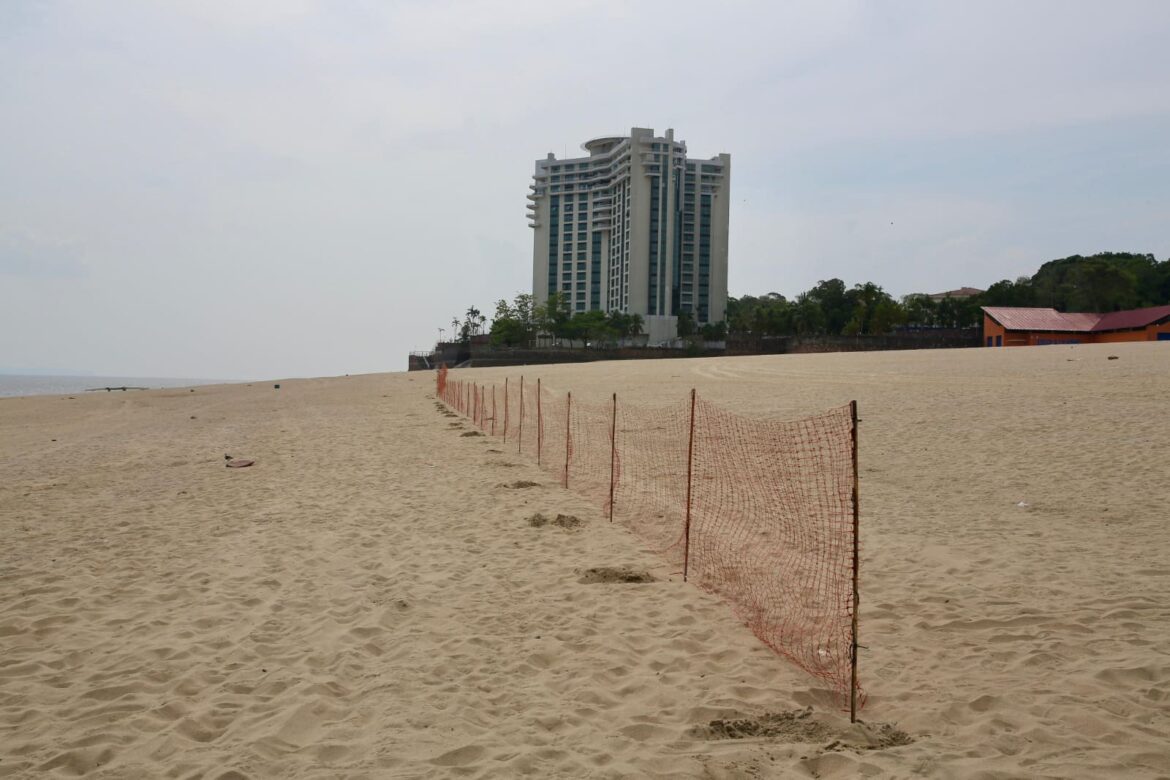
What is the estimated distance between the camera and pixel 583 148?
164375mm

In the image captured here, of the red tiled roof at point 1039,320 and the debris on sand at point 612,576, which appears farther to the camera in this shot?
the red tiled roof at point 1039,320

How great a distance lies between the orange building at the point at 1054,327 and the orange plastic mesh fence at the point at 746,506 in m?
50.1

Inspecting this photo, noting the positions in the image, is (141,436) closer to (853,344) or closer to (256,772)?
(256,772)

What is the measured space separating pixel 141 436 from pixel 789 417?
16.1 meters

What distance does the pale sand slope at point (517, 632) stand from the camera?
416 cm

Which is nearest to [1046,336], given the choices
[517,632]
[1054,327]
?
[1054,327]

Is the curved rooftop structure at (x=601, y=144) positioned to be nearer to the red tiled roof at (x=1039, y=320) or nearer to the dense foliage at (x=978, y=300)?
the dense foliage at (x=978, y=300)

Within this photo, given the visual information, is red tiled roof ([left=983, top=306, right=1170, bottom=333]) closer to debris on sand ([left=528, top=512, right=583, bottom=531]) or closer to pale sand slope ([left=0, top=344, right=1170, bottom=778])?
pale sand slope ([left=0, top=344, right=1170, bottom=778])

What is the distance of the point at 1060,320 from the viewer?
203 ft

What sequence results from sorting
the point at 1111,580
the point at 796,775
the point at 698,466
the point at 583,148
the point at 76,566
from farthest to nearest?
the point at 583,148, the point at 698,466, the point at 76,566, the point at 1111,580, the point at 796,775

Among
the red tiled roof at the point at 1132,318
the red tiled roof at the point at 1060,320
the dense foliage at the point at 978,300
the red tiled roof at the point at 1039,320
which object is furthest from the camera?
the dense foliage at the point at 978,300

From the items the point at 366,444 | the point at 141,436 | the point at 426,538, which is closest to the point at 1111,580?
the point at 426,538

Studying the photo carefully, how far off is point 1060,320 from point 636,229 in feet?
283

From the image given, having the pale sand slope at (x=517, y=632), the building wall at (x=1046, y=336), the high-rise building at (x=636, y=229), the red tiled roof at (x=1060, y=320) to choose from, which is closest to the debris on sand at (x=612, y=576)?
the pale sand slope at (x=517, y=632)
